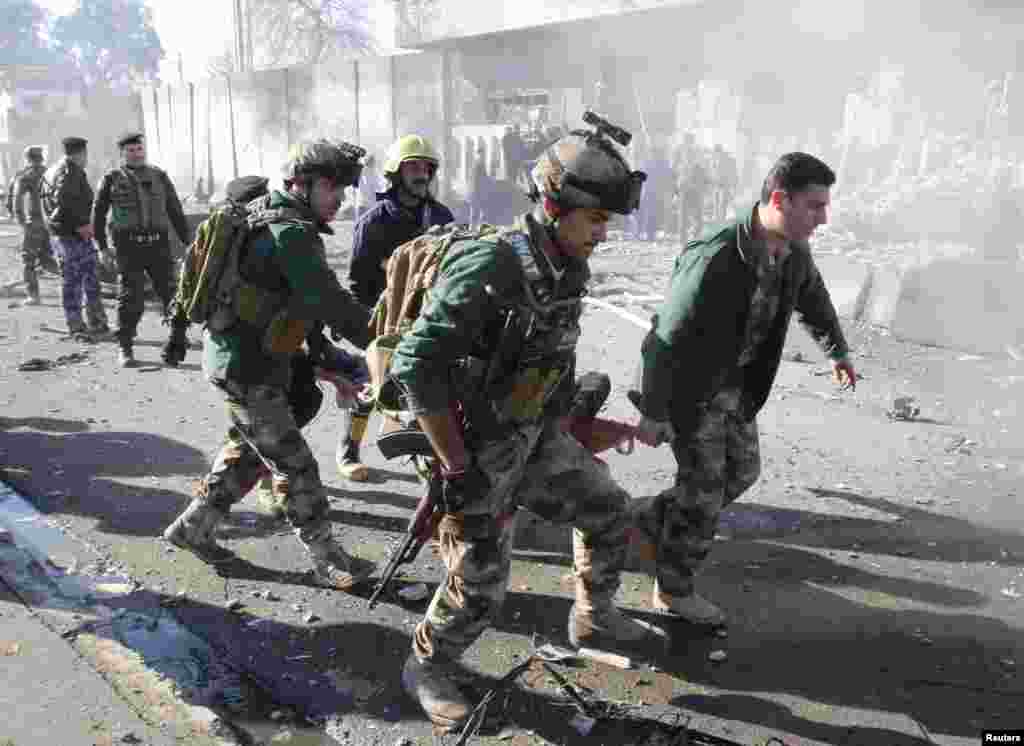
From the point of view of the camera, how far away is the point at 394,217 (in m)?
4.25

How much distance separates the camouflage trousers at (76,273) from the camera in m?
8.09

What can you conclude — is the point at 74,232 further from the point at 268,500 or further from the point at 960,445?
the point at 960,445

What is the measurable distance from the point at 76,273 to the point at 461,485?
6.96 m

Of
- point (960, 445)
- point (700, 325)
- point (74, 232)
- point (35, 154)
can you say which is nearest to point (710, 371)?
point (700, 325)

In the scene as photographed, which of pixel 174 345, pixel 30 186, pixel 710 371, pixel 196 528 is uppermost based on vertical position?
pixel 30 186

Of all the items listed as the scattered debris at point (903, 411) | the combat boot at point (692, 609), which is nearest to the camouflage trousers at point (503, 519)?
the combat boot at point (692, 609)

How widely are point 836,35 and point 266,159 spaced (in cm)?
1782

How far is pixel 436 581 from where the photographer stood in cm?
375

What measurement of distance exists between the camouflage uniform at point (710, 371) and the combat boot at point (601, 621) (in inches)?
9.0

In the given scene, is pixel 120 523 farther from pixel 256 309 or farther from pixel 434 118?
pixel 434 118

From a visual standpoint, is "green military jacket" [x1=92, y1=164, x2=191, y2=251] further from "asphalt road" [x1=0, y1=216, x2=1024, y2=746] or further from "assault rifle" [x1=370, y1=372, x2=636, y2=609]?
"assault rifle" [x1=370, y1=372, x2=636, y2=609]

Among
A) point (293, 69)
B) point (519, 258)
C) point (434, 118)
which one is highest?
point (293, 69)

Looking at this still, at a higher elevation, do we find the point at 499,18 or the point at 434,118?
the point at 499,18

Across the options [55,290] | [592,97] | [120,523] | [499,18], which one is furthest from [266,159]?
[120,523]
